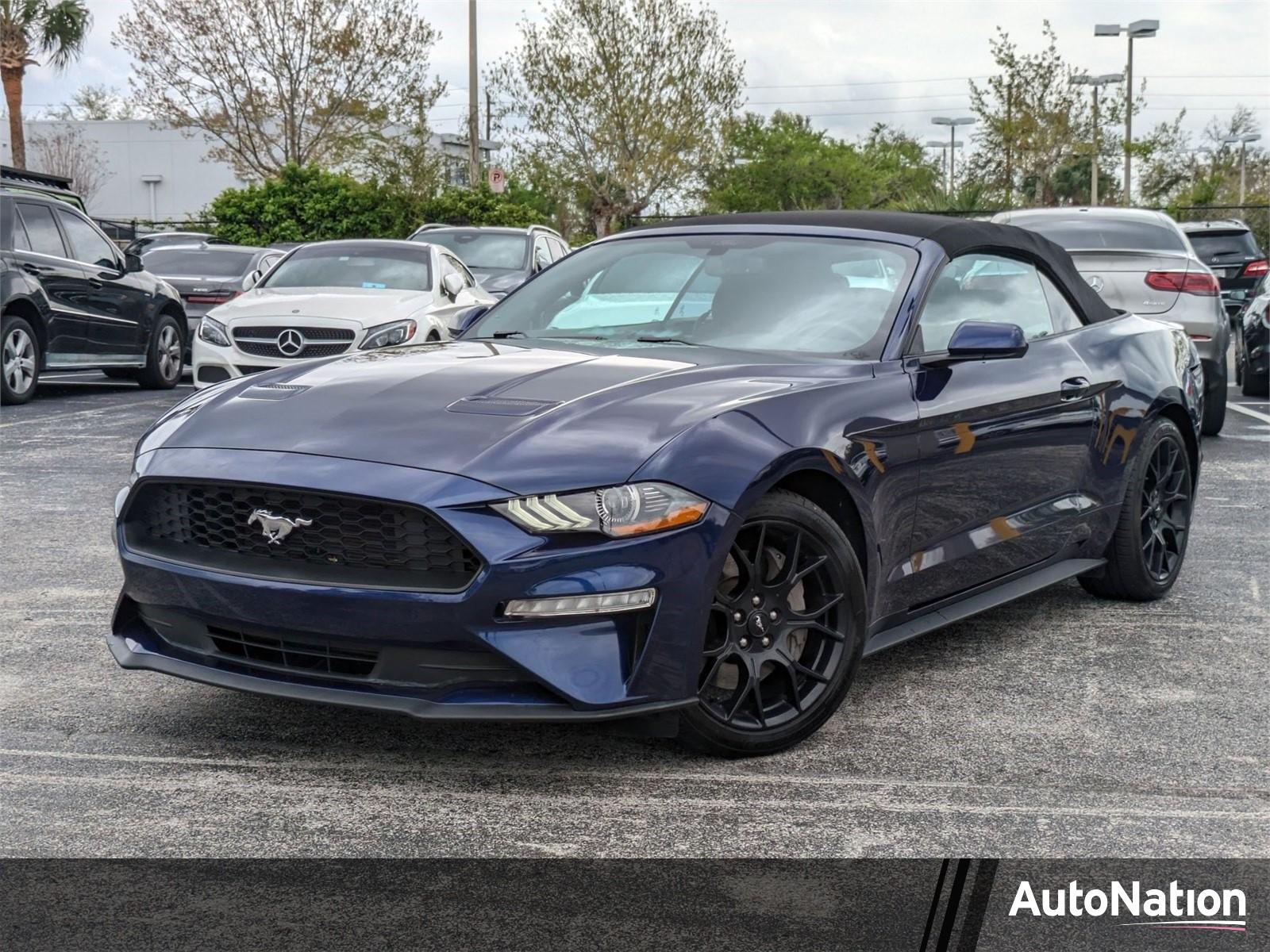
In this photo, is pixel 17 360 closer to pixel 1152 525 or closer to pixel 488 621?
pixel 1152 525

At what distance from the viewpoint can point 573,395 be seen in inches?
159

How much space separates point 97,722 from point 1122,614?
3588mm

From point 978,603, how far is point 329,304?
796 cm

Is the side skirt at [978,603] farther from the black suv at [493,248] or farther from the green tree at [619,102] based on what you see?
the green tree at [619,102]

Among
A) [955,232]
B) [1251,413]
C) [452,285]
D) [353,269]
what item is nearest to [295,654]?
[955,232]

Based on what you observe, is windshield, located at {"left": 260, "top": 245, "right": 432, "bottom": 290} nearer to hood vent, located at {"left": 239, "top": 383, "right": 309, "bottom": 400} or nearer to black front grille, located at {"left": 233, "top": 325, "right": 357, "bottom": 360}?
black front grille, located at {"left": 233, "top": 325, "right": 357, "bottom": 360}

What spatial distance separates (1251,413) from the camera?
13547mm

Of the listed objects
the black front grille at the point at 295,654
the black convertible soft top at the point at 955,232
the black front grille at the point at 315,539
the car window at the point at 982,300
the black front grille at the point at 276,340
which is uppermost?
the black convertible soft top at the point at 955,232

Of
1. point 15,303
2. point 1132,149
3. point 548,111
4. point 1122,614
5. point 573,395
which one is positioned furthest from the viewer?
point 548,111

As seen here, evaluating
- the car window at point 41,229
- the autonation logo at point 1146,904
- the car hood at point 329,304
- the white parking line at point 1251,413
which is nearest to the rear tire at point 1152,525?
the autonation logo at point 1146,904

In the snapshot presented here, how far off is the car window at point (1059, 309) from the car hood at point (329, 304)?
6.87 metres

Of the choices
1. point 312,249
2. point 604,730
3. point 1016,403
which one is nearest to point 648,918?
point 604,730

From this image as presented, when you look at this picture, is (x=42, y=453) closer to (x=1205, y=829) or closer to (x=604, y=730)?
(x=604, y=730)

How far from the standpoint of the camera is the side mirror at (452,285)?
12.9m
